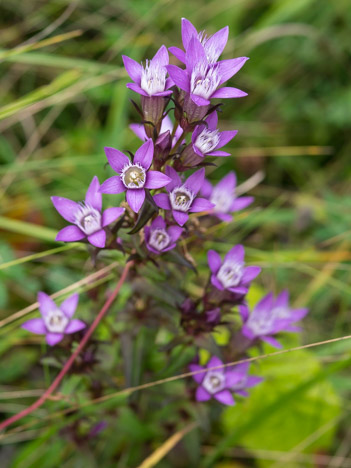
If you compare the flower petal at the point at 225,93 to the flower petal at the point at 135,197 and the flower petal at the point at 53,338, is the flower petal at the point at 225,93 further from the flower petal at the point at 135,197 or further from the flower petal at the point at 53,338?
the flower petal at the point at 53,338

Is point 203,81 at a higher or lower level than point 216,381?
higher

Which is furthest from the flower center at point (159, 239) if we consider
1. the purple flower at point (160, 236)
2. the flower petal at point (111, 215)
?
the flower petal at point (111, 215)

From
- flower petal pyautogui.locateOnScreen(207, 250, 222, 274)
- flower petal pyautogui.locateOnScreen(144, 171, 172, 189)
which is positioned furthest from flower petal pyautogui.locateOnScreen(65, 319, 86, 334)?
flower petal pyautogui.locateOnScreen(144, 171, 172, 189)

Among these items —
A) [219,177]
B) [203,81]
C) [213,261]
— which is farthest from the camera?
[219,177]

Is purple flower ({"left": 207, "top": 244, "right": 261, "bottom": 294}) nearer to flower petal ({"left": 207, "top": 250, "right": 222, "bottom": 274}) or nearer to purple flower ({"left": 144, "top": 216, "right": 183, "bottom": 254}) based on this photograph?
flower petal ({"left": 207, "top": 250, "right": 222, "bottom": 274})

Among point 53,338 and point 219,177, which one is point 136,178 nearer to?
point 53,338

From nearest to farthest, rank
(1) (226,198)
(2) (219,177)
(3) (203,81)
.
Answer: (3) (203,81)
(1) (226,198)
(2) (219,177)

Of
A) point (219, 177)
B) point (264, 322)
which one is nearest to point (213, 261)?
point (264, 322)
